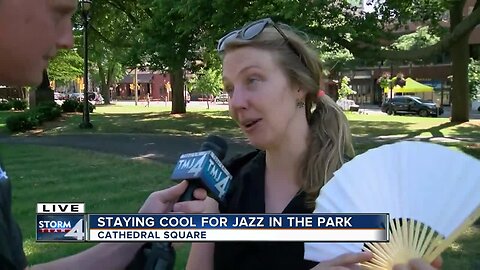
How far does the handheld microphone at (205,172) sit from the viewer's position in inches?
70.2

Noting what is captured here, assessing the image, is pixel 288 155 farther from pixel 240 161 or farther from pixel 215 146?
pixel 215 146

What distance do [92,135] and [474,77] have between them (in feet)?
128

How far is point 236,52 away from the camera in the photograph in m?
2.27

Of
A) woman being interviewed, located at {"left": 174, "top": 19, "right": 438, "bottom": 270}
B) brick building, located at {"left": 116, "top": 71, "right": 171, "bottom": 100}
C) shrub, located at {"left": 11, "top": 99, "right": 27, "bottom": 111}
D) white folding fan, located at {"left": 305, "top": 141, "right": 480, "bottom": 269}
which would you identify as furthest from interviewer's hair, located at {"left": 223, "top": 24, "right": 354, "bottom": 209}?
brick building, located at {"left": 116, "top": 71, "right": 171, "bottom": 100}

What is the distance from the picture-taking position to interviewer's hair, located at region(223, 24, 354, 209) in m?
2.23

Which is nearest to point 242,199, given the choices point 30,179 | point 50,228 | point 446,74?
point 50,228

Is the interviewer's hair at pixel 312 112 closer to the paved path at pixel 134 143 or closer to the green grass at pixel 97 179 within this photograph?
the green grass at pixel 97 179

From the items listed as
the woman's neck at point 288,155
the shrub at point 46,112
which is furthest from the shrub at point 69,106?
the woman's neck at point 288,155

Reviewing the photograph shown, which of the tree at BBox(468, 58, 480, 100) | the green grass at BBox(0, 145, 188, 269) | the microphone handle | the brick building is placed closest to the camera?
the microphone handle

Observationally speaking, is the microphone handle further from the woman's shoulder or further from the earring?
the earring

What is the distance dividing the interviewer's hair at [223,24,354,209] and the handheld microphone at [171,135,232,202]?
38cm

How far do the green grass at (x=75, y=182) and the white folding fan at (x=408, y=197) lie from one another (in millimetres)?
4002

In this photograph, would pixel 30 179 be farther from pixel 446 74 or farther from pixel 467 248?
pixel 446 74

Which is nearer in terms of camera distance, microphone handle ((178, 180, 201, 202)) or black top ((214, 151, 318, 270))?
microphone handle ((178, 180, 201, 202))
